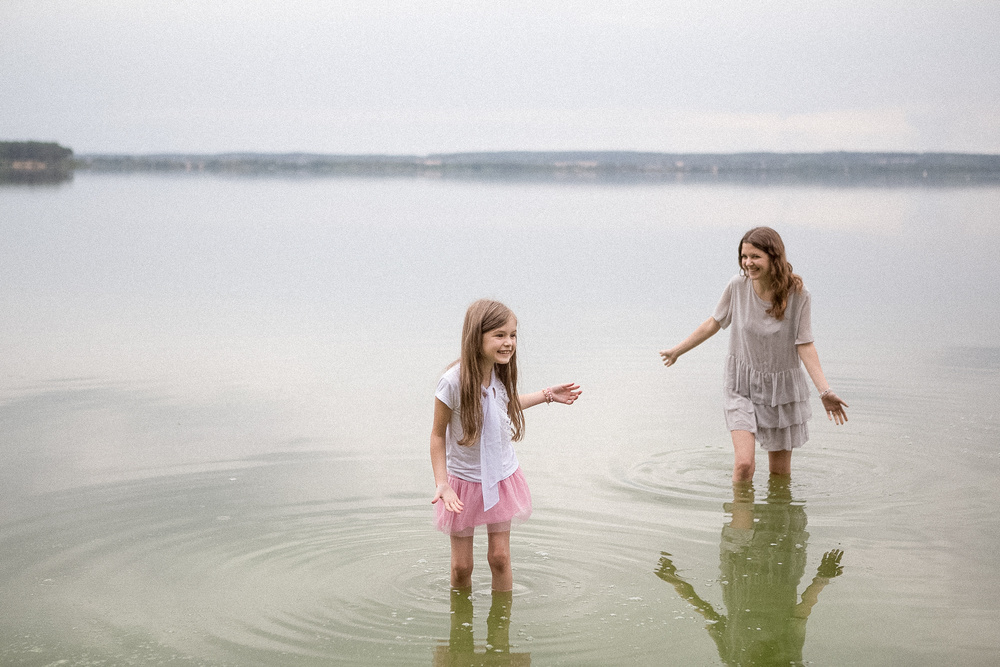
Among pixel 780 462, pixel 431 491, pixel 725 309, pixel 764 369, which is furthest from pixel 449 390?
pixel 780 462

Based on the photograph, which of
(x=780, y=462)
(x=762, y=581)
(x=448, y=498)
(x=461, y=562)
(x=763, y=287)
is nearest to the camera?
(x=448, y=498)

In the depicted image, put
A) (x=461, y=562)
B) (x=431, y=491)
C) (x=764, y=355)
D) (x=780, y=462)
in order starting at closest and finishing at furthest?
(x=461, y=562), (x=764, y=355), (x=431, y=491), (x=780, y=462)

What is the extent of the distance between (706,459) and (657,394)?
2.32 m

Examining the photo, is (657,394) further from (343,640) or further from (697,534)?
(343,640)

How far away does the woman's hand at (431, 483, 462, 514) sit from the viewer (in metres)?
5.07

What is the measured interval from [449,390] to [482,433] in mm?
257

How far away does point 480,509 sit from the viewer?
209 inches

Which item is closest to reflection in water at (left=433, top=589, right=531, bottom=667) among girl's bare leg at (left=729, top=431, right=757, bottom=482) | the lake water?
the lake water

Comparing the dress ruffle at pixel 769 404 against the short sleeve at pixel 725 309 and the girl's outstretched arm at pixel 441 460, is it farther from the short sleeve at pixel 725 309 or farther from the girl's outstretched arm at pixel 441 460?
the girl's outstretched arm at pixel 441 460

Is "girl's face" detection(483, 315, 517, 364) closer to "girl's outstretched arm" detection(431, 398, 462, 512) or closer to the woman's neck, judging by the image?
"girl's outstretched arm" detection(431, 398, 462, 512)

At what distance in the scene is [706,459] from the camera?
28.0 feet

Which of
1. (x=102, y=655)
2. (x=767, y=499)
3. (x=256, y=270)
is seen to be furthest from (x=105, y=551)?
(x=256, y=270)

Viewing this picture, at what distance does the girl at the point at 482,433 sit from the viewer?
16.9ft

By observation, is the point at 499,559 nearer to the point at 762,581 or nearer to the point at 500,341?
the point at 500,341
